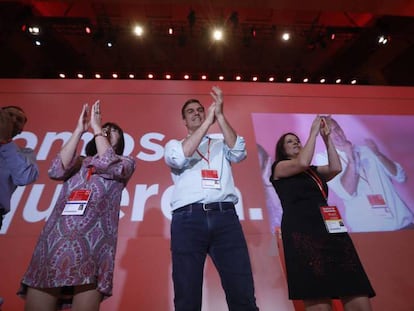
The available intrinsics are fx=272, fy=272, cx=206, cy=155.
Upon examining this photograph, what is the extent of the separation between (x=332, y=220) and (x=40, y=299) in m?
1.31

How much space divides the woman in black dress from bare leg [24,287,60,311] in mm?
1026

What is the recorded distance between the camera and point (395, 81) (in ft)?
19.6

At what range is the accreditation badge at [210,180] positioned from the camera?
4.37ft

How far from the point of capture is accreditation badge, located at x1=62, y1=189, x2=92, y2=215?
1.15 meters

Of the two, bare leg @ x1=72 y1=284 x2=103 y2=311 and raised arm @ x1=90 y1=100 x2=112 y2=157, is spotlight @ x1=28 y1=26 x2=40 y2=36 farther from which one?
bare leg @ x1=72 y1=284 x2=103 y2=311

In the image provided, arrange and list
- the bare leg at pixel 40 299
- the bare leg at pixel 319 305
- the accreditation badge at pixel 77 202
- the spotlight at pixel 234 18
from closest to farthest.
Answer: the bare leg at pixel 40 299, the accreditation badge at pixel 77 202, the bare leg at pixel 319 305, the spotlight at pixel 234 18

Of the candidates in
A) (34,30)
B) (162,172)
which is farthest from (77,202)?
(34,30)

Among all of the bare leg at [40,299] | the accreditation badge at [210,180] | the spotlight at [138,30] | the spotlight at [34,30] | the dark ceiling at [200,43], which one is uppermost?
the dark ceiling at [200,43]

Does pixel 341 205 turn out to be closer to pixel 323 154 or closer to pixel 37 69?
pixel 323 154

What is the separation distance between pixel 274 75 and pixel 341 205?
4.55 meters

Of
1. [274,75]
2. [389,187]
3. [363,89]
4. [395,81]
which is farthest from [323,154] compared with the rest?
[395,81]

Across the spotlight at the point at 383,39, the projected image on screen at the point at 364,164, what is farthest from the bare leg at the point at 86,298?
the spotlight at the point at 383,39

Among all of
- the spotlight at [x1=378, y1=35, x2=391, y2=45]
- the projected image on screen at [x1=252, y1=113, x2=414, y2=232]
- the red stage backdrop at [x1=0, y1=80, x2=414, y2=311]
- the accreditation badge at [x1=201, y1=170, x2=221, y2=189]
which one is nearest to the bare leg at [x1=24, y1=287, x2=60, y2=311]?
the accreditation badge at [x1=201, y1=170, x2=221, y2=189]

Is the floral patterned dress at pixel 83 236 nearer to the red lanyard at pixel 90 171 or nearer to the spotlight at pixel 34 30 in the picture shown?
the red lanyard at pixel 90 171
